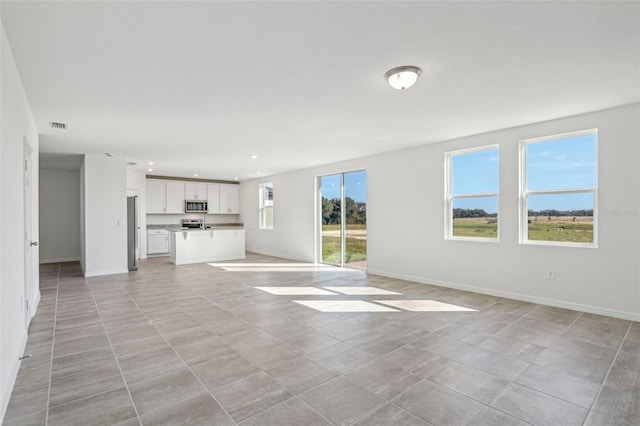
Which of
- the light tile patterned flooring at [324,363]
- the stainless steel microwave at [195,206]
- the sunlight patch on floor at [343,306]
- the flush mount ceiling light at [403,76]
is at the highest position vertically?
the flush mount ceiling light at [403,76]

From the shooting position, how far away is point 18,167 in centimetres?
284

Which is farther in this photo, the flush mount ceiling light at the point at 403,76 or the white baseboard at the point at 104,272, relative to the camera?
the white baseboard at the point at 104,272

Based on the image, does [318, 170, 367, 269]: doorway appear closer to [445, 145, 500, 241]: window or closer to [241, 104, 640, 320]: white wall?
[241, 104, 640, 320]: white wall

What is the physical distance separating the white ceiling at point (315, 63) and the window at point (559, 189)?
47 cm

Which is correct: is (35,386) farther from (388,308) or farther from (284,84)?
(388,308)

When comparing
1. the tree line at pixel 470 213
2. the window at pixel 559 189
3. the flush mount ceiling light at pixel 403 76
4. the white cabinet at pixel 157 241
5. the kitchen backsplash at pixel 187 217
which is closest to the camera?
the flush mount ceiling light at pixel 403 76

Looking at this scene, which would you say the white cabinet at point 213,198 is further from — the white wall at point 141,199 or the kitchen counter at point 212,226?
the white wall at point 141,199

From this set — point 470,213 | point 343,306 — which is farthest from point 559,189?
point 343,306

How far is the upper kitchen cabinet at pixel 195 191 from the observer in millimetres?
10531

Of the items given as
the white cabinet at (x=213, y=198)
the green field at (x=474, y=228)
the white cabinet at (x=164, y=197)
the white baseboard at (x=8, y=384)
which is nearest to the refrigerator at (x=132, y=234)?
the white cabinet at (x=164, y=197)

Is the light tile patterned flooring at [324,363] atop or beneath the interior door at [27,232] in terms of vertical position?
beneath

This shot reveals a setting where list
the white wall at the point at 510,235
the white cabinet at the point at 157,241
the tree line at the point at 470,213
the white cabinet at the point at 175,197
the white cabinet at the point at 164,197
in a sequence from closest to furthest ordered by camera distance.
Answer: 1. the white wall at the point at 510,235
2. the tree line at the point at 470,213
3. the white cabinet at the point at 157,241
4. the white cabinet at the point at 164,197
5. the white cabinet at the point at 175,197

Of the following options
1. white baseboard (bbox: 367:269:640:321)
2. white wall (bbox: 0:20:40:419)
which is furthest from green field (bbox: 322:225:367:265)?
white wall (bbox: 0:20:40:419)

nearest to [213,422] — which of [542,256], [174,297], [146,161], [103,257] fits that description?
[174,297]
